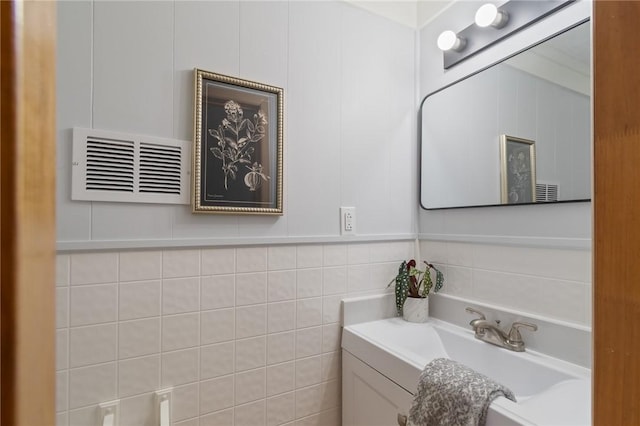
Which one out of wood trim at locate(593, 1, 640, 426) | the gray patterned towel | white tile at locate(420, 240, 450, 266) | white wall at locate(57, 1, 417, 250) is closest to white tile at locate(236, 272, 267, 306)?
white wall at locate(57, 1, 417, 250)

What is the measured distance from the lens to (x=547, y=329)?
40.3 inches

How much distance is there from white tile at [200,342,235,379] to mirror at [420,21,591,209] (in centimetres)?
112

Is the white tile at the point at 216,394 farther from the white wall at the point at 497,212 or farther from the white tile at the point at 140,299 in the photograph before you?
the white wall at the point at 497,212

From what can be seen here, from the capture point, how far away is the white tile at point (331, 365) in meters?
1.29

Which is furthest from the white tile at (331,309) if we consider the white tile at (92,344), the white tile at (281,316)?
the white tile at (92,344)

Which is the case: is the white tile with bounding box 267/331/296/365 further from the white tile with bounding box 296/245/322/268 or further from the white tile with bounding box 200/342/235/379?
the white tile with bounding box 296/245/322/268

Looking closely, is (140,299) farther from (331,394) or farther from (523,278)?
(523,278)

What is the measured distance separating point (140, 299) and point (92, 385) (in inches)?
10.9

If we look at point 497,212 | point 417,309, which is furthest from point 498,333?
point 497,212

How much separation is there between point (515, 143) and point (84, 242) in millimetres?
1537

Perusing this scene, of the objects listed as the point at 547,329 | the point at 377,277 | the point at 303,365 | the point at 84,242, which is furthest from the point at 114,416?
the point at 547,329

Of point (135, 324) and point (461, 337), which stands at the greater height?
point (135, 324)

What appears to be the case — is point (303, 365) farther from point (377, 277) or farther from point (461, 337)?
point (461, 337)

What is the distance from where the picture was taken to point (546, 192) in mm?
1048
